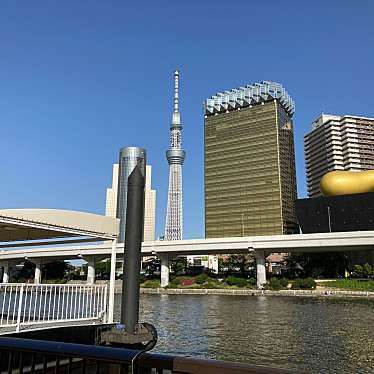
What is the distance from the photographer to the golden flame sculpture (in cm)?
8375

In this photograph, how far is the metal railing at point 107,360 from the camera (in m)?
2.59

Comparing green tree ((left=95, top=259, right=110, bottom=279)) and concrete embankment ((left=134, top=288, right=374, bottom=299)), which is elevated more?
green tree ((left=95, top=259, right=110, bottom=279))

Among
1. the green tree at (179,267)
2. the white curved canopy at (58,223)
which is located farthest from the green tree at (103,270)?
the white curved canopy at (58,223)

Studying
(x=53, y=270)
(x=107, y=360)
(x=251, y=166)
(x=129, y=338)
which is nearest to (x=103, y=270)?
(x=53, y=270)

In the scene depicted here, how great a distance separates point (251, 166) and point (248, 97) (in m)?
32.6

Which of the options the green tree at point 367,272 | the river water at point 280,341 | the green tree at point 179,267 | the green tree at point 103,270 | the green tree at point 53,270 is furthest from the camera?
the green tree at point 103,270

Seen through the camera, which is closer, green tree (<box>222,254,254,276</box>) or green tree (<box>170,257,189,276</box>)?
green tree (<box>222,254,254,276</box>)

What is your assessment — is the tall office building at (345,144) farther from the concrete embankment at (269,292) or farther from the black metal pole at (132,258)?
the black metal pole at (132,258)

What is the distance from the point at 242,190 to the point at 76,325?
14050cm

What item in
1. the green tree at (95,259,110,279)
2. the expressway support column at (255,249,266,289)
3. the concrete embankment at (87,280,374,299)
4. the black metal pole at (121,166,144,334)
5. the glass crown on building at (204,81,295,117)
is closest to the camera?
the black metal pole at (121,166,144,334)

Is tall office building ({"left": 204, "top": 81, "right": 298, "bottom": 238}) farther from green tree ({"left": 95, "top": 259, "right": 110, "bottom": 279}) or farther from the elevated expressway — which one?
the elevated expressway

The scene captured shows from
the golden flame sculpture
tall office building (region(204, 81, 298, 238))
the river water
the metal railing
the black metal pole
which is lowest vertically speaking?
the river water

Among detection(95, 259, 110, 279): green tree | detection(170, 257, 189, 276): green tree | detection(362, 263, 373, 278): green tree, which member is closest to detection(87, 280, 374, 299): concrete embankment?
detection(362, 263, 373, 278): green tree

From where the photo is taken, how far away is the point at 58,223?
451 inches
